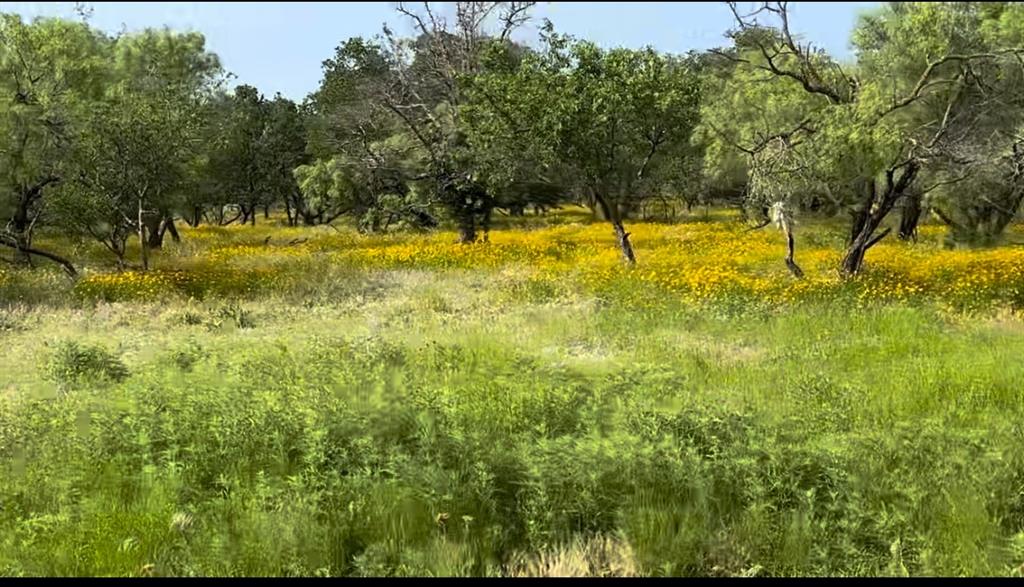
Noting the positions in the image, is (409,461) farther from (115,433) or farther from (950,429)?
(950,429)

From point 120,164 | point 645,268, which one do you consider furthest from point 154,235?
point 645,268

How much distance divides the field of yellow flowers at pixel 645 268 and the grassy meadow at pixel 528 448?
1740 mm

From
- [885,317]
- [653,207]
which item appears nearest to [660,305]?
[885,317]

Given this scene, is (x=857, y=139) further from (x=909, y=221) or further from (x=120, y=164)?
(x=120, y=164)

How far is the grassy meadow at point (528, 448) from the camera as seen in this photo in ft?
16.0

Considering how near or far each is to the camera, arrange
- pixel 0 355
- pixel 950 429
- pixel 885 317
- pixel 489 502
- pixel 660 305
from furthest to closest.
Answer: pixel 660 305
pixel 885 317
pixel 0 355
pixel 950 429
pixel 489 502

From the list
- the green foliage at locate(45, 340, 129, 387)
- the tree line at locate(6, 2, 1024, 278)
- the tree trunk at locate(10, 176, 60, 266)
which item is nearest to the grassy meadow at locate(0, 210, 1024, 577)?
the green foliage at locate(45, 340, 129, 387)

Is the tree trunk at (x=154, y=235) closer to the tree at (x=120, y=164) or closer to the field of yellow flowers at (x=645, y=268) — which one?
the field of yellow flowers at (x=645, y=268)

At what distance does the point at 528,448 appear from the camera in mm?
A: 5887

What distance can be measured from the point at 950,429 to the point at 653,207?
44251 millimetres

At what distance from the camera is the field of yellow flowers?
45.9ft

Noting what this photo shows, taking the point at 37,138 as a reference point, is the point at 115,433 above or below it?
below

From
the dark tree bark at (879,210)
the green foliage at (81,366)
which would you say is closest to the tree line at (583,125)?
the dark tree bark at (879,210)

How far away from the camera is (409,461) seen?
574 centimetres
